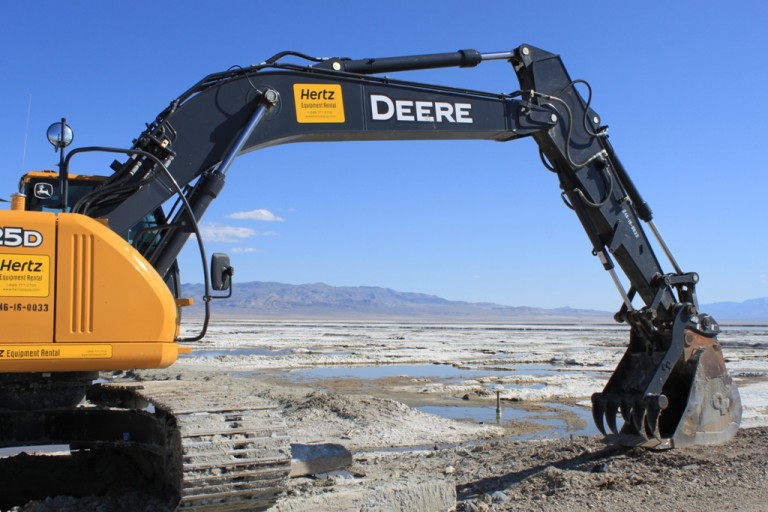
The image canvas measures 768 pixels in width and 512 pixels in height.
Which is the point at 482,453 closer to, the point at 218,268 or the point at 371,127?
the point at 371,127

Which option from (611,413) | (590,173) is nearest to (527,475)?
(611,413)

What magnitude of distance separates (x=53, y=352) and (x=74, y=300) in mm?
383

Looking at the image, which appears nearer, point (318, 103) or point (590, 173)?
point (318, 103)

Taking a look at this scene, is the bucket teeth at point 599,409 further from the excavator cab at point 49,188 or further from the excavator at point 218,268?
the excavator cab at point 49,188

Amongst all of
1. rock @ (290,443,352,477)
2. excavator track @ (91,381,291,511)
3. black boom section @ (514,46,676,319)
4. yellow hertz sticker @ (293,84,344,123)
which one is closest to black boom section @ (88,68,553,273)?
yellow hertz sticker @ (293,84,344,123)

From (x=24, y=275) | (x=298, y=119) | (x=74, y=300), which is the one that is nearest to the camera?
(x=24, y=275)

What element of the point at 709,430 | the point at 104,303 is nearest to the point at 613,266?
the point at 709,430

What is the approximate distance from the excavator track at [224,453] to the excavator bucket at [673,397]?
4564mm

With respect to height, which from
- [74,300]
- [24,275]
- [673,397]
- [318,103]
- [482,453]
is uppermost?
[318,103]

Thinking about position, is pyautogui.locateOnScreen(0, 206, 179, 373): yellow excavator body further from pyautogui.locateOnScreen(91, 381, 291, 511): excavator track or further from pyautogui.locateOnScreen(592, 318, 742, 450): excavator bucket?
pyautogui.locateOnScreen(592, 318, 742, 450): excavator bucket

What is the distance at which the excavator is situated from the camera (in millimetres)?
5699

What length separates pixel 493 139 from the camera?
30.0 feet

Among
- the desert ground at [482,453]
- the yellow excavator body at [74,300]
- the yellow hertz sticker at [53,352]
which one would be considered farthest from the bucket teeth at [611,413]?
the yellow hertz sticker at [53,352]

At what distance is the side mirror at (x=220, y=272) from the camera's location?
625 centimetres
